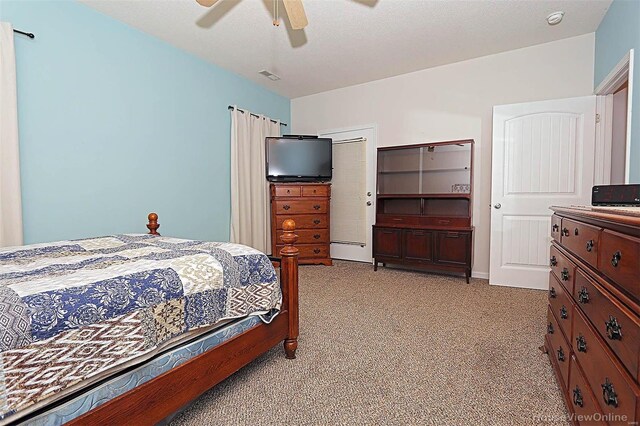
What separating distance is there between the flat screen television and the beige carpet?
2.14 m

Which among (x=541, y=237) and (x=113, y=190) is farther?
(x=541, y=237)

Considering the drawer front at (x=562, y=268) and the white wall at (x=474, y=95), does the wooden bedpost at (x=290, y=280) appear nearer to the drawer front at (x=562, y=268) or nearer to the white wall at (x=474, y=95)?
the drawer front at (x=562, y=268)

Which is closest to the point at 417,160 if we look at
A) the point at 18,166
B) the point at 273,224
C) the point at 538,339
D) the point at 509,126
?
the point at 509,126

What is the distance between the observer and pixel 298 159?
4.55 metres

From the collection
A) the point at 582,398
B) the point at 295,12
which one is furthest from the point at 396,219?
the point at 582,398

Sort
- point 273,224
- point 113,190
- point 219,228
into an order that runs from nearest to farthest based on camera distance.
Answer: point 113,190 < point 219,228 < point 273,224

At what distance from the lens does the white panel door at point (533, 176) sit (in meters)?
3.07

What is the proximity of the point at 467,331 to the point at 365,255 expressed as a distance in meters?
2.48

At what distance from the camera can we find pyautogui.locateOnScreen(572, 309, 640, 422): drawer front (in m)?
0.78

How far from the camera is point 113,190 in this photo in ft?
9.48

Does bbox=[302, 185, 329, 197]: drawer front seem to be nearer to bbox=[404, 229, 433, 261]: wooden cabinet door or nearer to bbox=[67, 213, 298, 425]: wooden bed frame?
bbox=[404, 229, 433, 261]: wooden cabinet door

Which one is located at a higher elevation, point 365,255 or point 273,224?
point 273,224

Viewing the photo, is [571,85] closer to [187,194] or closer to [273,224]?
[273,224]

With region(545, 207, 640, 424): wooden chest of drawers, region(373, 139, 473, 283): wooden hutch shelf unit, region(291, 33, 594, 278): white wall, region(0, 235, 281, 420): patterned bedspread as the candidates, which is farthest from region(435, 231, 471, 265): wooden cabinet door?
region(0, 235, 281, 420): patterned bedspread
